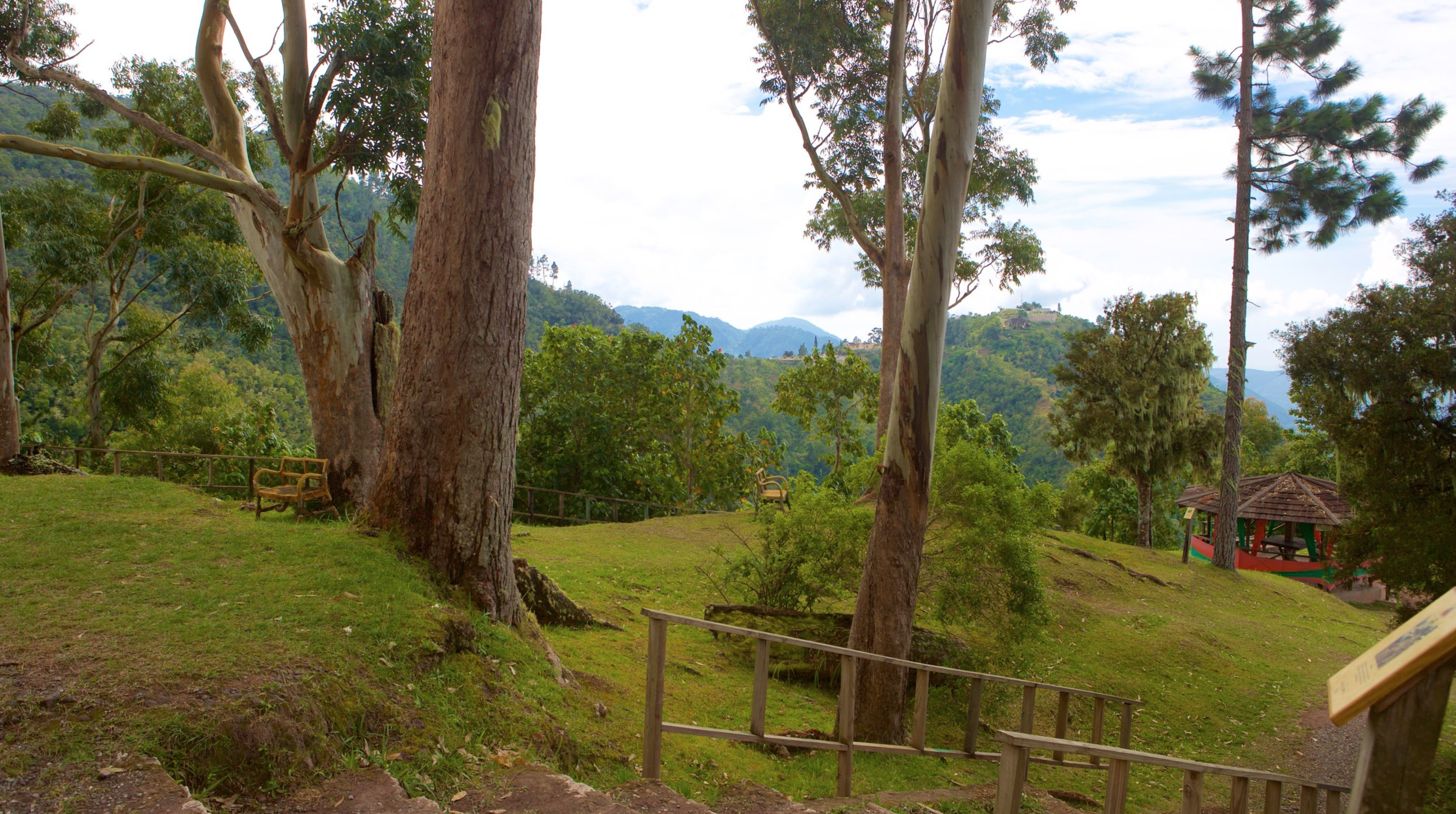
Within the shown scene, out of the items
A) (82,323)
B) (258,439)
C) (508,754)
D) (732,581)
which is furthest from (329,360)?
(82,323)

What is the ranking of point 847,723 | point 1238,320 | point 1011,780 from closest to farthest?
point 1011,780 < point 847,723 < point 1238,320

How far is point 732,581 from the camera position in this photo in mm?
9641

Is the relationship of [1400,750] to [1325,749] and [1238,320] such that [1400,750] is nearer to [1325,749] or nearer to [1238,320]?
[1325,749]

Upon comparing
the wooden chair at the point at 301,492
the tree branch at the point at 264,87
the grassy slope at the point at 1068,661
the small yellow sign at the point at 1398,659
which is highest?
the tree branch at the point at 264,87

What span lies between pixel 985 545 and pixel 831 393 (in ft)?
58.2

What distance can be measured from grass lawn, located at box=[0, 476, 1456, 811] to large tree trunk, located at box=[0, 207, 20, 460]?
1.87 metres

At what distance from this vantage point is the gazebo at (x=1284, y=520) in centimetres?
2262

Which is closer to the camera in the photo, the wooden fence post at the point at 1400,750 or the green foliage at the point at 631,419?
the wooden fence post at the point at 1400,750

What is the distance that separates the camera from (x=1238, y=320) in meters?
20.2

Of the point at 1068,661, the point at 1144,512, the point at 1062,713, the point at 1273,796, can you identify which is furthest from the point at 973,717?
the point at 1144,512

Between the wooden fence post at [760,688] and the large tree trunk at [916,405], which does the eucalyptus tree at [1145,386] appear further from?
the wooden fence post at [760,688]

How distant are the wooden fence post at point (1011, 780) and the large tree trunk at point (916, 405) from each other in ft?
12.7

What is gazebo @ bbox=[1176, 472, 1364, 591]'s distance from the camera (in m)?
22.6

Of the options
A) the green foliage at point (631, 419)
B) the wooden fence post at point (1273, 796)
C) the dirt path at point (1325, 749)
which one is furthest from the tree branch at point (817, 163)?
the wooden fence post at point (1273, 796)
